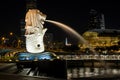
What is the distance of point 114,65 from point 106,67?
1.94 metres

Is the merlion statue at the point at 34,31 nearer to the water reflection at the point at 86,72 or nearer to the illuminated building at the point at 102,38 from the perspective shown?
the water reflection at the point at 86,72

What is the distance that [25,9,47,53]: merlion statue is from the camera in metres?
66.4

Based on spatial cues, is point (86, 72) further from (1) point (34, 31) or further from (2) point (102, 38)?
(2) point (102, 38)

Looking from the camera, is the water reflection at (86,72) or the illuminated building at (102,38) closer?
the water reflection at (86,72)

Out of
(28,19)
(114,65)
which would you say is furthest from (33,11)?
(114,65)

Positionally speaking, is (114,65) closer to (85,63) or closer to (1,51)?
(85,63)

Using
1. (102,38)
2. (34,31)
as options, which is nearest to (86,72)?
(34,31)

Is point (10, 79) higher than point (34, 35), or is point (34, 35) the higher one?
point (34, 35)

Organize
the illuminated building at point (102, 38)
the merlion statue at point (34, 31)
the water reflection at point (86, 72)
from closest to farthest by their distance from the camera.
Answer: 1. the water reflection at point (86, 72)
2. the merlion statue at point (34, 31)
3. the illuminated building at point (102, 38)

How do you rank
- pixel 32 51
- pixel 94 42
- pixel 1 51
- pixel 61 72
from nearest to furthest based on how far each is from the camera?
pixel 61 72 → pixel 32 51 → pixel 1 51 → pixel 94 42

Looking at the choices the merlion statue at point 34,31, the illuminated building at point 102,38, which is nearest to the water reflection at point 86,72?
the merlion statue at point 34,31

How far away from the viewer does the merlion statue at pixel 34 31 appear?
218ft

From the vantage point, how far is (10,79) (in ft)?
73.2

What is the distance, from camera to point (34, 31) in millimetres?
67250
